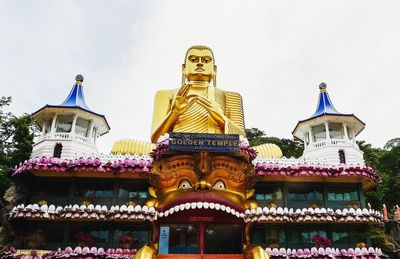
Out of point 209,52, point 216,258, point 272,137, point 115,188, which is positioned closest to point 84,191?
point 115,188

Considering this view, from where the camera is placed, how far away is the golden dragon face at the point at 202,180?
11266mm

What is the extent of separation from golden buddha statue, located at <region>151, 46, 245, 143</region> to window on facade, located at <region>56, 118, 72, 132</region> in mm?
8951

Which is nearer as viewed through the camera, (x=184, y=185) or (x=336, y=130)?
(x=184, y=185)

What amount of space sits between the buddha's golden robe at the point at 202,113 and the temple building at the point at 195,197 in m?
0.05

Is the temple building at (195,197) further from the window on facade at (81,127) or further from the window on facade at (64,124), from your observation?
the window on facade at (64,124)

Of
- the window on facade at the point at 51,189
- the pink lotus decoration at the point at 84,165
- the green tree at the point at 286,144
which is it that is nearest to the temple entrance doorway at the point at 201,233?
the pink lotus decoration at the point at 84,165

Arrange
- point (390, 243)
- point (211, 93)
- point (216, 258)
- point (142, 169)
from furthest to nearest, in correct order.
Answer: point (390, 243)
point (211, 93)
point (142, 169)
point (216, 258)

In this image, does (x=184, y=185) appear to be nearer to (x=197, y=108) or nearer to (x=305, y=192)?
(x=197, y=108)

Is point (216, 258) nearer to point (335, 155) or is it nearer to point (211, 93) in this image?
point (211, 93)

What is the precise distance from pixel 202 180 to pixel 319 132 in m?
15.4

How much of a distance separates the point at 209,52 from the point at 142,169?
6855mm

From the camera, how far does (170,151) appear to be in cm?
1149

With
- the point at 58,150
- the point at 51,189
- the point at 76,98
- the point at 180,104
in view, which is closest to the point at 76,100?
the point at 76,98

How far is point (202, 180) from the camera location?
1130 centimetres
